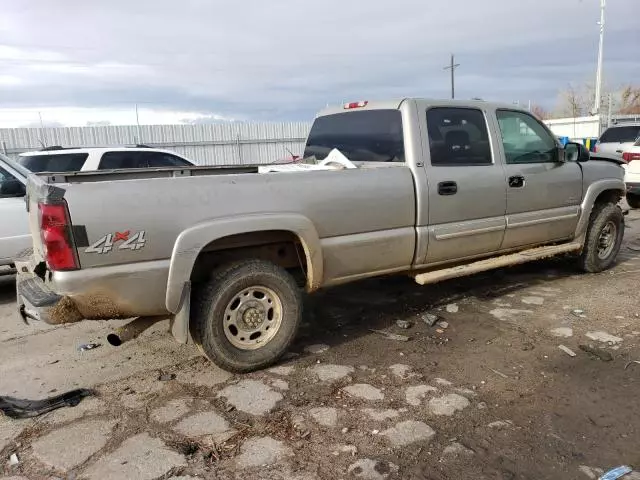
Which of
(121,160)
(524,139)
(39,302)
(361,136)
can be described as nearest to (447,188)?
(361,136)

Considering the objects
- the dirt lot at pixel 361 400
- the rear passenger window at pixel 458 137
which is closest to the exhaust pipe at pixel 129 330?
the dirt lot at pixel 361 400

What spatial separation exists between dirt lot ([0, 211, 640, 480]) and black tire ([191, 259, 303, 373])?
162 mm

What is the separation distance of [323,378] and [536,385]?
1.46 meters

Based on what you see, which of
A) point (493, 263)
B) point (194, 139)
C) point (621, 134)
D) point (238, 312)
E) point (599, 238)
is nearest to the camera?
point (238, 312)

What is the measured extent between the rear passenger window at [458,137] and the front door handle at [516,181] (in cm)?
31

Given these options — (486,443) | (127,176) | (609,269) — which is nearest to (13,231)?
(127,176)

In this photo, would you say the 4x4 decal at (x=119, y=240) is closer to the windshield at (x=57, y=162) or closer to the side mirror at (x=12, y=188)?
the side mirror at (x=12, y=188)

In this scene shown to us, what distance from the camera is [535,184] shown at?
541cm

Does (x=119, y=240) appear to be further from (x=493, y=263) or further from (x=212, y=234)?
(x=493, y=263)

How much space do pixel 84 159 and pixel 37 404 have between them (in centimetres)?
558

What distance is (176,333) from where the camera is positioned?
3691 millimetres

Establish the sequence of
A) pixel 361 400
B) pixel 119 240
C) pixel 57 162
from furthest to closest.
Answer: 1. pixel 57 162
2. pixel 361 400
3. pixel 119 240

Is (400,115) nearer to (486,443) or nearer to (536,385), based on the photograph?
(536,385)

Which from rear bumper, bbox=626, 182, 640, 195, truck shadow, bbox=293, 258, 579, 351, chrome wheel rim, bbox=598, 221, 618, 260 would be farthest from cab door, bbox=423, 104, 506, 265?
rear bumper, bbox=626, 182, 640, 195
